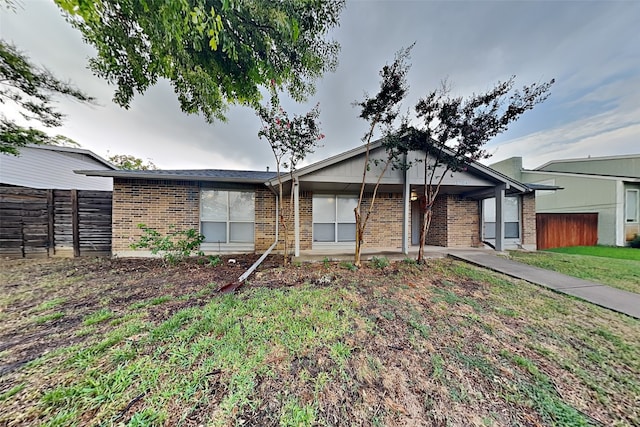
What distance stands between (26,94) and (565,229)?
71.6 feet

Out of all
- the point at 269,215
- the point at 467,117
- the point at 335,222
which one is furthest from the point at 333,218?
the point at 467,117

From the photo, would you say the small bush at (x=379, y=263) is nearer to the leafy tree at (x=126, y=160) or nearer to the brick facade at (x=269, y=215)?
the brick facade at (x=269, y=215)

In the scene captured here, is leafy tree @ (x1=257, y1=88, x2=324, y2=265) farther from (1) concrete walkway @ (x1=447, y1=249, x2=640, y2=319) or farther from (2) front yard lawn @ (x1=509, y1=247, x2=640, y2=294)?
(2) front yard lawn @ (x1=509, y1=247, x2=640, y2=294)

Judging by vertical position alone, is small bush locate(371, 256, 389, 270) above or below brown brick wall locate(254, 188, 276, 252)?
below

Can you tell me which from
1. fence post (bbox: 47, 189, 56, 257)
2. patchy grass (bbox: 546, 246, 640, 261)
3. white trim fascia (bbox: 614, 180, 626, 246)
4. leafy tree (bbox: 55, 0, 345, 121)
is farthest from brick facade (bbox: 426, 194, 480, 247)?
fence post (bbox: 47, 189, 56, 257)

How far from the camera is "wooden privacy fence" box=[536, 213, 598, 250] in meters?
10.3

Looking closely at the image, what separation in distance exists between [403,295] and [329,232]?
15.7ft

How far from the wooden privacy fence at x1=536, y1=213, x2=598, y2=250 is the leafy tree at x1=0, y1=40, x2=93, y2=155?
1877cm

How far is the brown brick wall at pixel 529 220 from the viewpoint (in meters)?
9.28

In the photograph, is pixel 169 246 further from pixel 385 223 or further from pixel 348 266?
pixel 385 223

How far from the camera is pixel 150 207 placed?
739 cm

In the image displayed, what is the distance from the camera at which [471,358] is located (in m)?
2.43

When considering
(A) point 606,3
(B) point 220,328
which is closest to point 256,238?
(B) point 220,328

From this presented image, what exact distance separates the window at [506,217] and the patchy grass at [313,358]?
5.71 m
